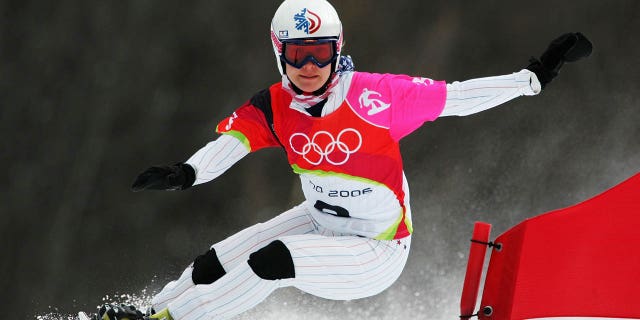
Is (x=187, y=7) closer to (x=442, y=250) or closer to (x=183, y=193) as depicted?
(x=183, y=193)

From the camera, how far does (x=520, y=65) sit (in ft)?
21.6

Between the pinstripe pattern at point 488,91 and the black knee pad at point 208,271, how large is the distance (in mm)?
1299

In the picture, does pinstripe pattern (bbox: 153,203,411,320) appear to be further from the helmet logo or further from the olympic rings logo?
the helmet logo

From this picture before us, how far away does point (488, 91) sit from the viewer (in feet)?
12.7

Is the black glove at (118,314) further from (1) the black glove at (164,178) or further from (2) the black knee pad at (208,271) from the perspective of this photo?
(1) the black glove at (164,178)

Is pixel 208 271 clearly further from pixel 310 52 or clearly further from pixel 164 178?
pixel 310 52

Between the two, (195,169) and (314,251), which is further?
(195,169)

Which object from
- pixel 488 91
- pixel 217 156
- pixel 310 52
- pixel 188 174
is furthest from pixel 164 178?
pixel 488 91

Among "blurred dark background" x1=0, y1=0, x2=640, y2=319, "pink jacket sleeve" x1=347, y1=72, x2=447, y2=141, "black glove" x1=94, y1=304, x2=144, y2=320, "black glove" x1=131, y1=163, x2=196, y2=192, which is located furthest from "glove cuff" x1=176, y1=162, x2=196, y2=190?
"blurred dark background" x1=0, y1=0, x2=640, y2=319

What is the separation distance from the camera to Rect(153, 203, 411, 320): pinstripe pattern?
147 inches

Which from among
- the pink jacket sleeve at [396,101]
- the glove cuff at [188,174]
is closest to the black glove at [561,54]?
the pink jacket sleeve at [396,101]

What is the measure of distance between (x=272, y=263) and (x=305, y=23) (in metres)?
1.07

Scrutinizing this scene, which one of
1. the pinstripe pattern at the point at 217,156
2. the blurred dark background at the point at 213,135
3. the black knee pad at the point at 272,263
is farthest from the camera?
the blurred dark background at the point at 213,135

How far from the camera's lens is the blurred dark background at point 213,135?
6094 millimetres
